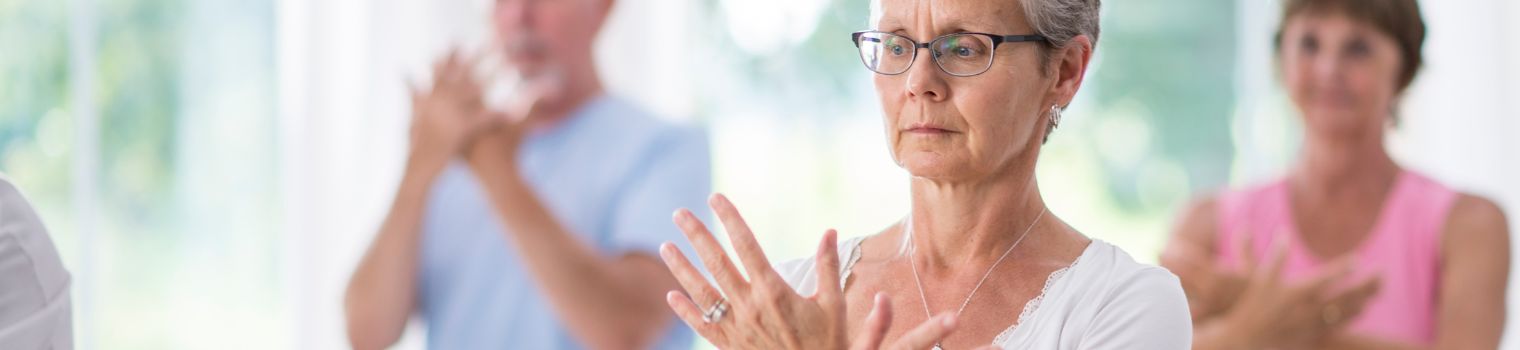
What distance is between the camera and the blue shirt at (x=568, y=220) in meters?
2.40

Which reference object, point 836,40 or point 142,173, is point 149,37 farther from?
point 836,40

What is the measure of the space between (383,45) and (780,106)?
140cm

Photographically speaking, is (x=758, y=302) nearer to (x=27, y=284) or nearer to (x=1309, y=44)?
(x=27, y=284)

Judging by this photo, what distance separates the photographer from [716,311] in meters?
1.11

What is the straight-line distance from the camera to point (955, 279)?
121cm

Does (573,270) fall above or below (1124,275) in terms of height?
below

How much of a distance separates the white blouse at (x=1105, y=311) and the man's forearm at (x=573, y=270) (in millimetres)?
1300

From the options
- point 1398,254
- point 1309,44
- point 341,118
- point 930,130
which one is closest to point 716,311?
point 930,130

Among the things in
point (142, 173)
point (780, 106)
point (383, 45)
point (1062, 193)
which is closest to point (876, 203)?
point (780, 106)

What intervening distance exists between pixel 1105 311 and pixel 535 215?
140 cm

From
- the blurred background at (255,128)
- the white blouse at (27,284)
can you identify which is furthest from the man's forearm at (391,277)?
the white blouse at (27,284)

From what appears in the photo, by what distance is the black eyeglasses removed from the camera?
3.65 feet

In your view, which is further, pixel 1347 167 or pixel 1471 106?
pixel 1471 106

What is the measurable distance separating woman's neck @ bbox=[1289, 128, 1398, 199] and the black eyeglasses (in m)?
1.33
